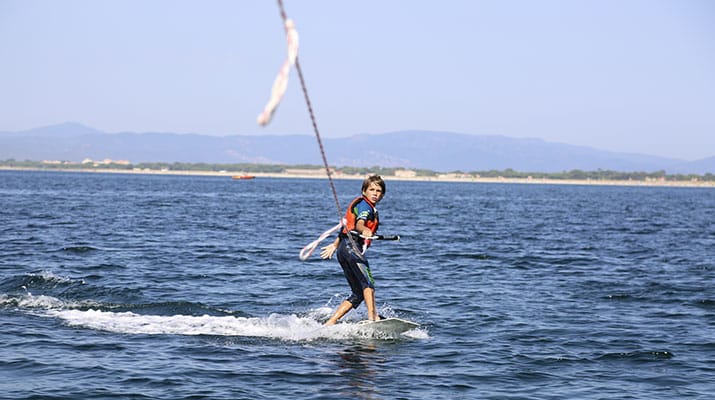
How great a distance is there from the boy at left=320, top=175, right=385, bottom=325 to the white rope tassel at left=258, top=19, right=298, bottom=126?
585 cm

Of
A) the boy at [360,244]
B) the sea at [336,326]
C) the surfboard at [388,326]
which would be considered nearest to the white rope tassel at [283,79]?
the sea at [336,326]

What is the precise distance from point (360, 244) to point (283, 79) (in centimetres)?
712

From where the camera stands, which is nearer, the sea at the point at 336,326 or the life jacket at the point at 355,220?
the sea at the point at 336,326

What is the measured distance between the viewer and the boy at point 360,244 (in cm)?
1413

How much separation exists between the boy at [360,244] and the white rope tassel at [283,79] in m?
5.85

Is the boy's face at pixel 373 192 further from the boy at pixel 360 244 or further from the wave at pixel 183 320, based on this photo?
the wave at pixel 183 320

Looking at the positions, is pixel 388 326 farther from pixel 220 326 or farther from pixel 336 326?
pixel 220 326

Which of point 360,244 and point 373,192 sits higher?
point 373,192

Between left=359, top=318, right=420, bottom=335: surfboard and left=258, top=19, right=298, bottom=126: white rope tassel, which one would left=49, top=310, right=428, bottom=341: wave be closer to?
left=359, top=318, right=420, bottom=335: surfboard

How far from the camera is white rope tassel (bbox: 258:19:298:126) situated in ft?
24.1

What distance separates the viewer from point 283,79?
7777 mm

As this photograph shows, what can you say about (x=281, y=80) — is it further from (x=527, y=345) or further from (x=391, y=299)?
(x=391, y=299)

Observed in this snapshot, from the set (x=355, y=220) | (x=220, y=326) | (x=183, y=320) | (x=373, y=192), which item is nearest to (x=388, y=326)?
(x=355, y=220)

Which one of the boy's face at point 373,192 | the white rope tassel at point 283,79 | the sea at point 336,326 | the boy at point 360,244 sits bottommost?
the sea at point 336,326
